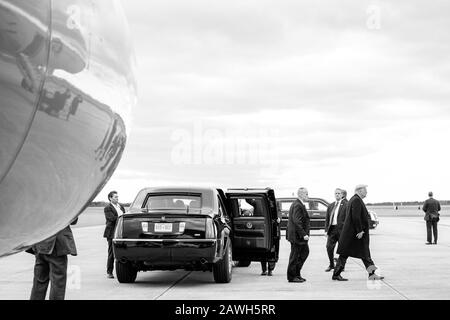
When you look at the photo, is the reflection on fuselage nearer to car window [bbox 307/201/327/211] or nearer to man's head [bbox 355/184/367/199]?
man's head [bbox 355/184/367/199]

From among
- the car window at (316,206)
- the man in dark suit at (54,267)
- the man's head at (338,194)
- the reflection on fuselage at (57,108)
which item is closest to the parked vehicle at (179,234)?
the man's head at (338,194)

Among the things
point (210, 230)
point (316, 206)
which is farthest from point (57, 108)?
point (316, 206)

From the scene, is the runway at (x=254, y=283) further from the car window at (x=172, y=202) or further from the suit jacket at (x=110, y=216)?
the car window at (x=172, y=202)

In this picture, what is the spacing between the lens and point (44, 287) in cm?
764

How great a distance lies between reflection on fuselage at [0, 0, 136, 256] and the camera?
46.6 inches

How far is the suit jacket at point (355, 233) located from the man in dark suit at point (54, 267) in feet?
18.7

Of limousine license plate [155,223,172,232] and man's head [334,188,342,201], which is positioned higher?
man's head [334,188,342,201]

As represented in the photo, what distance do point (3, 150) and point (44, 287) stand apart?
6.79m

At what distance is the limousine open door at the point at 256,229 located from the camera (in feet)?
40.4

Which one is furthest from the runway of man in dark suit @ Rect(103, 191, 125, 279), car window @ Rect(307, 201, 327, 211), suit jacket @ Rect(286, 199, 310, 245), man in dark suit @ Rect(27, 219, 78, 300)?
car window @ Rect(307, 201, 327, 211)

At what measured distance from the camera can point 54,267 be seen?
290 inches

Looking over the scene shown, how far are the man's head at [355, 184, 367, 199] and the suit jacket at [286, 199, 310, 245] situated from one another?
3.27 feet
